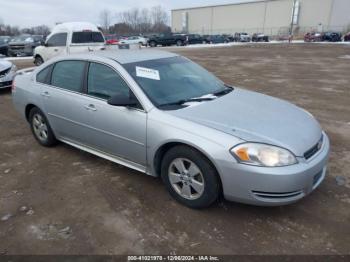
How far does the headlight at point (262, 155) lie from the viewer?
276 centimetres

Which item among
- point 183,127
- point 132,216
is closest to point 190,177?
point 183,127

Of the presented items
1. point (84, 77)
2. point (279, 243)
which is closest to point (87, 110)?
point (84, 77)

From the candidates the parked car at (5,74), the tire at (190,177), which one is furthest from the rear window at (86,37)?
the tire at (190,177)

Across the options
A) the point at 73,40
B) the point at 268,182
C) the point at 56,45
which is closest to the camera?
the point at 268,182

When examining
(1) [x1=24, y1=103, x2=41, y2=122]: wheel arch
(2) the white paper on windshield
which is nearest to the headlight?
(2) the white paper on windshield

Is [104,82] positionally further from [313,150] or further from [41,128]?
[313,150]

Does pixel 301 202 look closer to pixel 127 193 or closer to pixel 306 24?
pixel 127 193

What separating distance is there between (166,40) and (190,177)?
119ft

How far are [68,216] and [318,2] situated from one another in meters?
83.7

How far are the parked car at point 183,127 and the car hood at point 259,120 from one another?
1 centimetres

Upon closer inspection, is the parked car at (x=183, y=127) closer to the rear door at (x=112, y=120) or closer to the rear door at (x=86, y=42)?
the rear door at (x=112, y=120)

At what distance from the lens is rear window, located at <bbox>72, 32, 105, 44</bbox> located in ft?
42.6

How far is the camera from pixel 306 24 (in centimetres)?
7488

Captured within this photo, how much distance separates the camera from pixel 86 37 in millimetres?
13266
